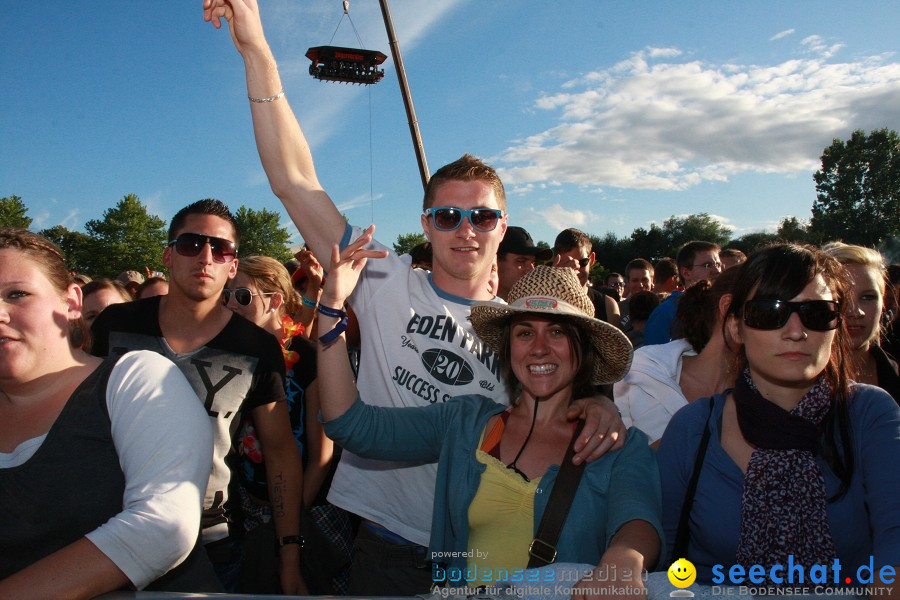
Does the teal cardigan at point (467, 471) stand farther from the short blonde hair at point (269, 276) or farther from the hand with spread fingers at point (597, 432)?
the short blonde hair at point (269, 276)

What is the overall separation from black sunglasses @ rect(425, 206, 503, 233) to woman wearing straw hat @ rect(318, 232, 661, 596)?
365 millimetres

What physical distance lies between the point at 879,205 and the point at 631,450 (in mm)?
78417

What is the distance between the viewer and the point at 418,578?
2.31 metres

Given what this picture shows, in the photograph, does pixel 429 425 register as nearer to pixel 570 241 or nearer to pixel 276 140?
pixel 276 140

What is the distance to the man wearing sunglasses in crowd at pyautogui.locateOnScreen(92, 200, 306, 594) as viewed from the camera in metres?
2.50

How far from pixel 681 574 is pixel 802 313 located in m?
0.94

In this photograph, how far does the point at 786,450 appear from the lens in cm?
183

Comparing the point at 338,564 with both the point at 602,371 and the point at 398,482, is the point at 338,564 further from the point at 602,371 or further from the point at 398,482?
the point at 602,371

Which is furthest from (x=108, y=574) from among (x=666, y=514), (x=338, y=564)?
(x=338, y=564)

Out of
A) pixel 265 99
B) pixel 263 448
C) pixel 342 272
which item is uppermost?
pixel 265 99

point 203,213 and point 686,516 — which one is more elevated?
point 203,213

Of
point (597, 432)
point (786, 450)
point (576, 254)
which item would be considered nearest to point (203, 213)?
point (597, 432)

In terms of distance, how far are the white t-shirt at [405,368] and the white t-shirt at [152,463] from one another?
88 centimetres

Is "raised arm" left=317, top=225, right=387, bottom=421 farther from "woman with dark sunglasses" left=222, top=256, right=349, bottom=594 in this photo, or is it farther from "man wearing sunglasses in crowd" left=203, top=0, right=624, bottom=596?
"woman with dark sunglasses" left=222, top=256, right=349, bottom=594
